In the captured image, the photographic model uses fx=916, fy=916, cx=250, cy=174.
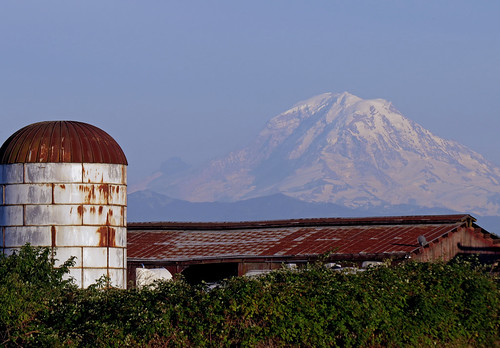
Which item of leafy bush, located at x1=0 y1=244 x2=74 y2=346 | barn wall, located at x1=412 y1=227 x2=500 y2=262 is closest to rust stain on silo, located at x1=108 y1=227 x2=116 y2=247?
leafy bush, located at x1=0 y1=244 x2=74 y2=346

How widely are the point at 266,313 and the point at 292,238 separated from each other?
18.7 metres

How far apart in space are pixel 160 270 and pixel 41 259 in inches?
329

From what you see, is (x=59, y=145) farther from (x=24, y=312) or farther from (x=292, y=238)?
(x=292, y=238)

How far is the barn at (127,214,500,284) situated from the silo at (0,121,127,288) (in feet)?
19.7

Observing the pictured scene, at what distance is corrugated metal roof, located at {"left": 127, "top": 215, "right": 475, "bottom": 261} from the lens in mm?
33469

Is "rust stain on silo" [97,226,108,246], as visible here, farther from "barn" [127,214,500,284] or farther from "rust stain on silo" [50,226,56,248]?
"barn" [127,214,500,284]

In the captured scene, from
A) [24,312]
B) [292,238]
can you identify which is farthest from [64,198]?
[292,238]

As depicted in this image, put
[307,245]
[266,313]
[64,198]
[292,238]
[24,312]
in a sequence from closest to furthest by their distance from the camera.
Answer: [266,313] < [24,312] < [64,198] < [307,245] < [292,238]

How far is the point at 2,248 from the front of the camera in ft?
93.0

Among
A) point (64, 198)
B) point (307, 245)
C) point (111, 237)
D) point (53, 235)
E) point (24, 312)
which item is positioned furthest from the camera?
point (307, 245)

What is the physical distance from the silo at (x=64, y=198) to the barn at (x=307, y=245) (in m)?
6.00

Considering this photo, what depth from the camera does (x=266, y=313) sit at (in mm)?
18078

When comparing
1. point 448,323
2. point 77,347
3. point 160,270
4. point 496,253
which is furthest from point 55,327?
point 496,253

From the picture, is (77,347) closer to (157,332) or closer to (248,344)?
(157,332)
